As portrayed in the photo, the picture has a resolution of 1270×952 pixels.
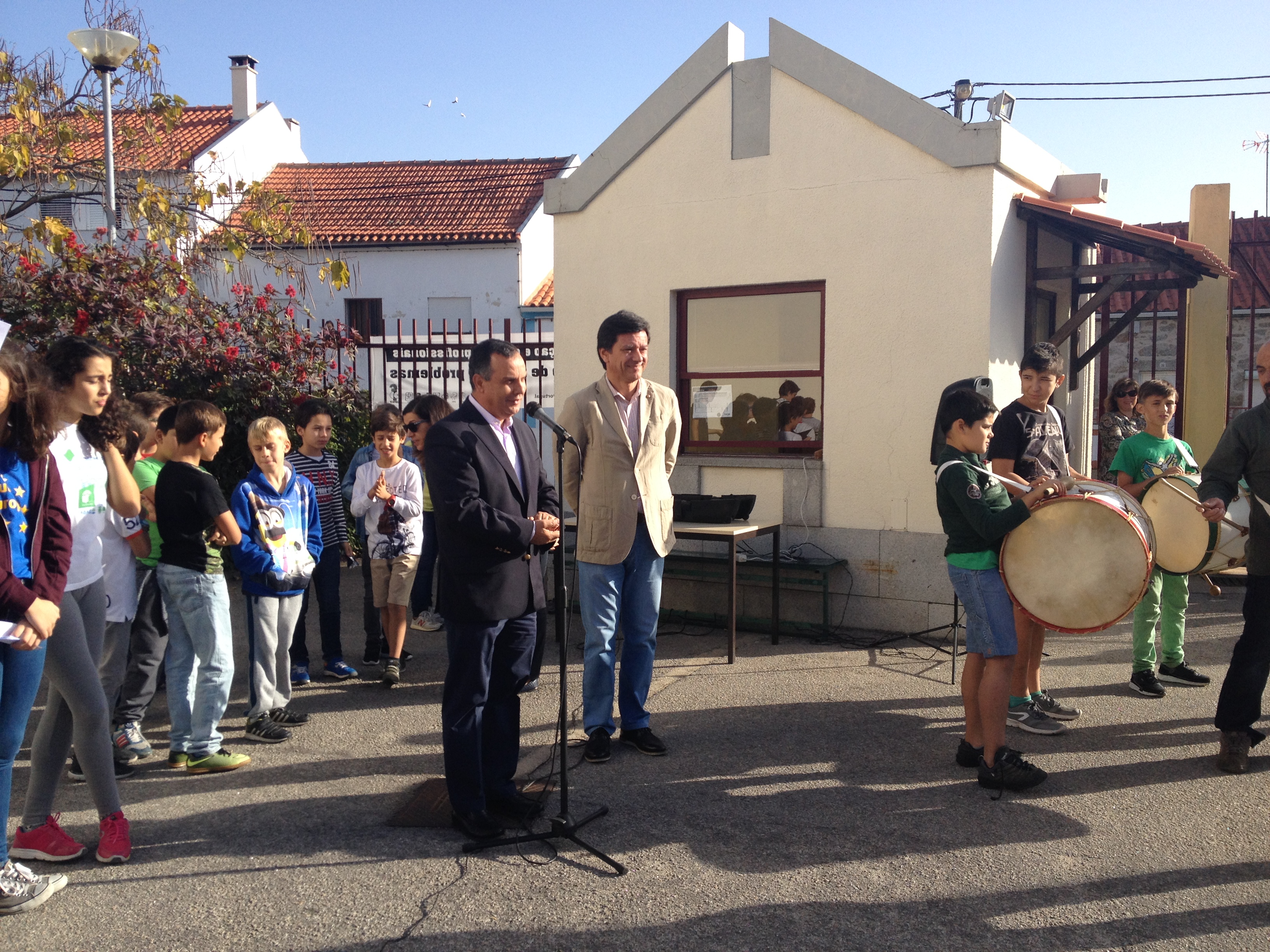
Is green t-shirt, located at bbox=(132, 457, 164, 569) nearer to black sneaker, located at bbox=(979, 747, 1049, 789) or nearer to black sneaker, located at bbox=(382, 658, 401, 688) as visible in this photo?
black sneaker, located at bbox=(382, 658, 401, 688)

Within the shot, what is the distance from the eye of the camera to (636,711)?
4.77 metres

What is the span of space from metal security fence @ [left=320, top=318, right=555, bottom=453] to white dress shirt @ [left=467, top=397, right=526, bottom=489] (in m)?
5.63

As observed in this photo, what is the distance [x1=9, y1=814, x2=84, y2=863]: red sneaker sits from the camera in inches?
138

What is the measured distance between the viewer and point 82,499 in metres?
3.55

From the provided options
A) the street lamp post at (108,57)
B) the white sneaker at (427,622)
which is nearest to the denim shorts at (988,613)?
the white sneaker at (427,622)

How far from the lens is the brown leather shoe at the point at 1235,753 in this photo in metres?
4.40

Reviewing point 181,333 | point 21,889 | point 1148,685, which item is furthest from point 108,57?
point 1148,685

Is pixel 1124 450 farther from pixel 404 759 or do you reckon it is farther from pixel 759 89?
pixel 404 759

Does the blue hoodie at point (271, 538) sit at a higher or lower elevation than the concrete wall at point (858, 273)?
lower

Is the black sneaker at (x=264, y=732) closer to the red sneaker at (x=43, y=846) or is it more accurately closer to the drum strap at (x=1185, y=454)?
the red sneaker at (x=43, y=846)

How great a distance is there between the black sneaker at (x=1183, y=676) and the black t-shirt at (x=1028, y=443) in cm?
167

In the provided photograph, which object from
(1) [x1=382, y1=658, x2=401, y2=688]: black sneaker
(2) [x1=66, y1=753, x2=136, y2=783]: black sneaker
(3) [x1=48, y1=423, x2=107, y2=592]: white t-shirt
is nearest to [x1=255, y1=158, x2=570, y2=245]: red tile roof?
(1) [x1=382, y1=658, x2=401, y2=688]: black sneaker

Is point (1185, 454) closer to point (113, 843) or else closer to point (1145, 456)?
point (1145, 456)

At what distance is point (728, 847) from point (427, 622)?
165 inches
